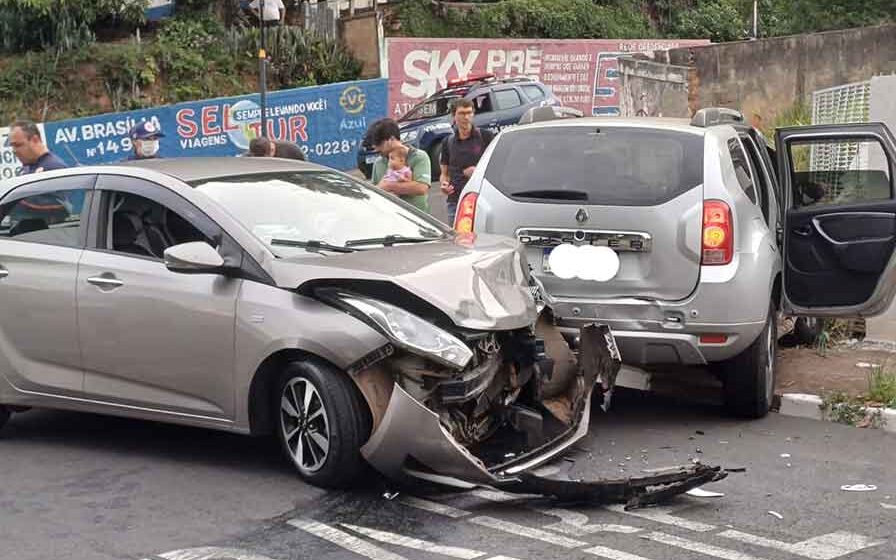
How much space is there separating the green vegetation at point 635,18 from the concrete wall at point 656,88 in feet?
40.9

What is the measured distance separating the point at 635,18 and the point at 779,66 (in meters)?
17.0

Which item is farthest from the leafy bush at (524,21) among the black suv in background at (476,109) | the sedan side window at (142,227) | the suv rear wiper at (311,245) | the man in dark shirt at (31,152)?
the suv rear wiper at (311,245)

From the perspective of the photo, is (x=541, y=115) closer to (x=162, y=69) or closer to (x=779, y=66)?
(x=779, y=66)

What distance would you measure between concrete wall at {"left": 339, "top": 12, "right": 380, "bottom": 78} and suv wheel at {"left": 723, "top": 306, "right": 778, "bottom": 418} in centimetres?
2608

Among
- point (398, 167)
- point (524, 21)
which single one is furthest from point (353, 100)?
point (398, 167)

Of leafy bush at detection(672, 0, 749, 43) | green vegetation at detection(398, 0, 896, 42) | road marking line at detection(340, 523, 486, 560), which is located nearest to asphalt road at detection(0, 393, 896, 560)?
road marking line at detection(340, 523, 486, 560)

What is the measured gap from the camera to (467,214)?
7938 mm

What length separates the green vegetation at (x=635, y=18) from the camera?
32188 millimetres

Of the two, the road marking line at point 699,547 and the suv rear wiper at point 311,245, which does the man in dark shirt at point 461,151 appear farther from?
the road marking line at point 699,547

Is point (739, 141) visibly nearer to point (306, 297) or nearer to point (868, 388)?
point (868, 388)

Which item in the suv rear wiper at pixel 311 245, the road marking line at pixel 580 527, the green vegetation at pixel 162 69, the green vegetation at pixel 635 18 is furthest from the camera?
the green vegetation at pixel 635 18

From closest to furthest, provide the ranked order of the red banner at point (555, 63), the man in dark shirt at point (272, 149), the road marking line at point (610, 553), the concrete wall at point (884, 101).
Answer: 1. the road marking line at point (610, 553)
2. the man in dark shirt at point (272, 149)
3. the concrete wall at point (884, 101)
4. the red banner at point (555, 63)

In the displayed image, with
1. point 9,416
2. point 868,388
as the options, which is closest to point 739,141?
point 868,388

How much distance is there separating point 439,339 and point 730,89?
17398 millimetres
